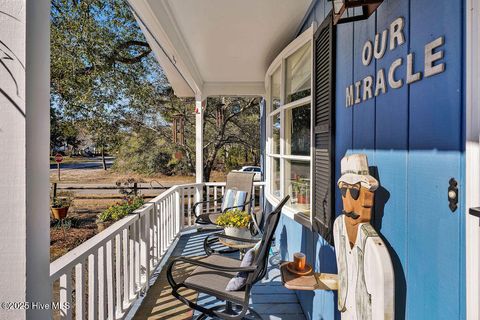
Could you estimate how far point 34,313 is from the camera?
0.99 m

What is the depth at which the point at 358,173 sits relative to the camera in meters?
1.14

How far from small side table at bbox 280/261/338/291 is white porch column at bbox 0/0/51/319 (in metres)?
1.07

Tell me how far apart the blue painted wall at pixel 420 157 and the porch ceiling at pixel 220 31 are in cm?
127

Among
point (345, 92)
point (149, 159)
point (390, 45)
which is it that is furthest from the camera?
point (149, 159)

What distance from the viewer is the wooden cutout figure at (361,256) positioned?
948 millimetres

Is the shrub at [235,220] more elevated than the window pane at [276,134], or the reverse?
the window pane at [276,134]

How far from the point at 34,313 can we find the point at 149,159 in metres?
11.6

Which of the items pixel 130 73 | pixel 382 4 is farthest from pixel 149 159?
pixel 382 4

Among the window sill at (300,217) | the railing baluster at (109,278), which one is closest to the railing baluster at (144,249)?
the railing baluster at (109,278)

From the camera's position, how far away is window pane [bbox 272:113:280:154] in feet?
11.3

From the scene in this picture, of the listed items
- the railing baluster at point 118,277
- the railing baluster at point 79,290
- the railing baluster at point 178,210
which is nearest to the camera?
the railing baluster at point 79,290

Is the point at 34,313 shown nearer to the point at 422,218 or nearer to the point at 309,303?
Result: the point at 422,218

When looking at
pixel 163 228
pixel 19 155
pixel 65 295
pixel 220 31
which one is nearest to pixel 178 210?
pixel 163 228

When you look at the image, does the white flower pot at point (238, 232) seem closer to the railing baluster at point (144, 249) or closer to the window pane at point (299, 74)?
the railing baluster at point (144, 249)
